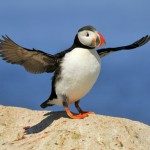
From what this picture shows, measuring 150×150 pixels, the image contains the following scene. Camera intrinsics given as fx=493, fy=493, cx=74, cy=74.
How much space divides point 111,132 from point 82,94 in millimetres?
1191

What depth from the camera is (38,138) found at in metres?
11.2

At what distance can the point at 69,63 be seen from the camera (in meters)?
11.0

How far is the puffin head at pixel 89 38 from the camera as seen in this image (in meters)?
11.0

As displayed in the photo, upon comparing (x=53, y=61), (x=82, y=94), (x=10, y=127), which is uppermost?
(x=53, y=61)

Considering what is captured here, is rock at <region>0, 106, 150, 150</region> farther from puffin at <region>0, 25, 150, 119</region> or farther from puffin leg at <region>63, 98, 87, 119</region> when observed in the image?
puffin at <region>0, 25, 150, 119</region>

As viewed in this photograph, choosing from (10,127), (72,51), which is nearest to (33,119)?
(10,127)

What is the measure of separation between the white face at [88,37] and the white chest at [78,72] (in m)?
0.17

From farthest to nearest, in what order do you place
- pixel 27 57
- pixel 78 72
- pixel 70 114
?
pixel 27 57 < pixel 70 114 < pixel 78 72

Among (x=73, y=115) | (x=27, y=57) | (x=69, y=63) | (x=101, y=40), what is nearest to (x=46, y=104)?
(x=73, y=115)

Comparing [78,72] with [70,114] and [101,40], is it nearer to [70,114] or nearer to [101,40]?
[101,40]

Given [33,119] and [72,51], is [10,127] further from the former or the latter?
[72,51]

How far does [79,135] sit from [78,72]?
1.38 metres

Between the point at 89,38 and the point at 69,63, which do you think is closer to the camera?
the point at 69,63

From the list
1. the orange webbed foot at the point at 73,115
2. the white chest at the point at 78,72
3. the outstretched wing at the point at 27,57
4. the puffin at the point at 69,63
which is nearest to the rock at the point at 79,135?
the orange webbed foot at the point at 73,115
